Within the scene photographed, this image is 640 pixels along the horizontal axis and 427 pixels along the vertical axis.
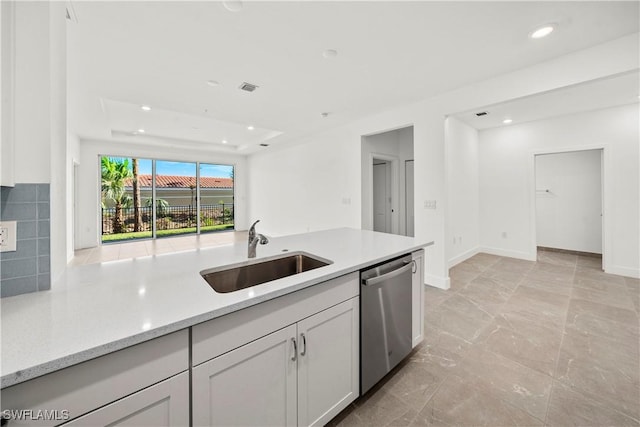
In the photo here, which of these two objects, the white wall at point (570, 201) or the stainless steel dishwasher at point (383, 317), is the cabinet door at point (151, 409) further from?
the white wall at point (570, 201)

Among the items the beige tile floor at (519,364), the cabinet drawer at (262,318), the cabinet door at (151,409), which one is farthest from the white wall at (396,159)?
the cabinet door at (151,409)

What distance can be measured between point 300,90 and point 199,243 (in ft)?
16.2

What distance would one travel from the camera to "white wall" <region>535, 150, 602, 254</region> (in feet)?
15.9

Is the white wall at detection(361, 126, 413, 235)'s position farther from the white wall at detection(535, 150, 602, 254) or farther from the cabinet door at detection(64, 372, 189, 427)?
the cabinet door at detection(64, 372, 189, 427)

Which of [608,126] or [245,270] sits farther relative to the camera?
[608,126]

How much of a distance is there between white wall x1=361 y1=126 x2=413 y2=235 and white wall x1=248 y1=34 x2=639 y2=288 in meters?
0.14

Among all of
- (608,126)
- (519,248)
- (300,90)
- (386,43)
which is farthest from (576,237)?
(300,90)

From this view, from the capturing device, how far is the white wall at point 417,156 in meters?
2.43

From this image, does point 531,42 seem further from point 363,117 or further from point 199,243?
point 199,243

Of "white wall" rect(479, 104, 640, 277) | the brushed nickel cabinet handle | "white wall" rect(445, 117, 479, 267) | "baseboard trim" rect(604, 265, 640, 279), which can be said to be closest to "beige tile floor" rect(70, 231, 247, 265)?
the brushed nickel cabinet handle

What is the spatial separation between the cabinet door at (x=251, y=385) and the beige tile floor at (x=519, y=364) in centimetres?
57

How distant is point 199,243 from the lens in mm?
6574

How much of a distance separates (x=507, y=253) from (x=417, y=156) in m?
3.07

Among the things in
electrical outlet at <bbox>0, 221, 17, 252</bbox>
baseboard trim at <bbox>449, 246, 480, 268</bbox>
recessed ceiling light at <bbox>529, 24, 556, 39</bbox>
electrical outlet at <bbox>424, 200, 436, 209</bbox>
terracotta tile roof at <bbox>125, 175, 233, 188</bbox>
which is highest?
recessed ceiling light at <bbox>529, 24, 556, 39</bbox>
